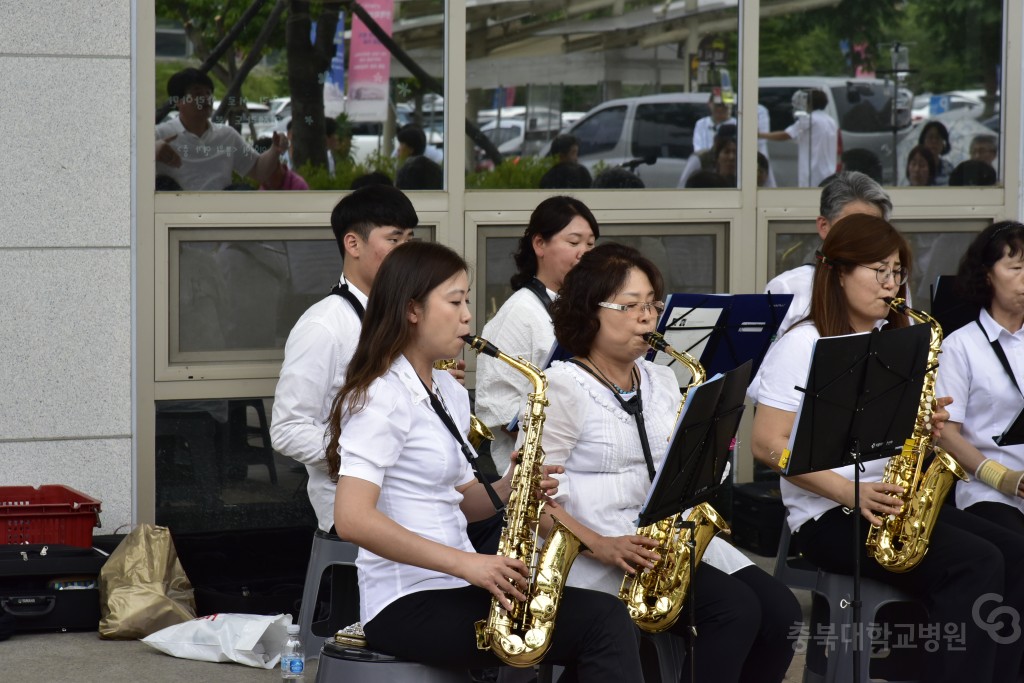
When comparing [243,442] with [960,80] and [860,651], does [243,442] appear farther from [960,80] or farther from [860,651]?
[960,80]

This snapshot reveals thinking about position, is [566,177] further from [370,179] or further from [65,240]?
[65,240]

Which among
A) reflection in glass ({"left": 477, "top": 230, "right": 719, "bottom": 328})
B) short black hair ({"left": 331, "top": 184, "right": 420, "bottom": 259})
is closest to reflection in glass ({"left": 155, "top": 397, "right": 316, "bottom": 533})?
reflection in glass ({"left": 477, "top": 230, "right": 719, "bottom": 328})

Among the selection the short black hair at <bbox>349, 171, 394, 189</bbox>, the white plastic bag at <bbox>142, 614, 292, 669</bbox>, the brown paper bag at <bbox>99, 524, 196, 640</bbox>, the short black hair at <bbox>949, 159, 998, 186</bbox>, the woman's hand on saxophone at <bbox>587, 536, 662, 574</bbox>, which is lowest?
the white plastic bag at <bbox>142, 614, 292, 669</bbox>

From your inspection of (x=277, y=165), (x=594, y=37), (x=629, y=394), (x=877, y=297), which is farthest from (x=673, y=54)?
(x=629, y=394)

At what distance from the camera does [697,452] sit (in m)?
3.59

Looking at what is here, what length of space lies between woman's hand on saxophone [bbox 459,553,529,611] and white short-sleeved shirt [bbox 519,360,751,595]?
62 centimetres

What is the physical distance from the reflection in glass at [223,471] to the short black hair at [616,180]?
74.1 inches

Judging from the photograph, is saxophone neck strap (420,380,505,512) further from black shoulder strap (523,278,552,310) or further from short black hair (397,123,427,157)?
short black hair (397,123,427,157)

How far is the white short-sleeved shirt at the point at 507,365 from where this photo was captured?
4699 millimetres

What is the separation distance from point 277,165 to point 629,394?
2513 millimetres

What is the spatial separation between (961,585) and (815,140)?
305 cm

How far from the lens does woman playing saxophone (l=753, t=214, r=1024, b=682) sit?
4285mm

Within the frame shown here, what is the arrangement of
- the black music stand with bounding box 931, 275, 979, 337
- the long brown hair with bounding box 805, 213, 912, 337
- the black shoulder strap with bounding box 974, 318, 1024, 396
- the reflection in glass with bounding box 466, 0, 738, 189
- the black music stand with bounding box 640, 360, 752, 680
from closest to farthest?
the black music stand with bounding box 640, 360, 752, 680 → the long brown hair with bounding box 805, 213, 912, 337 → the black shoulder strap with bounding box 974, 318, 1024, 396 → the black music stand with bounding box 931, 275, 979, 337 → the reflection in glass with bounding box 466, 0, 738, 189

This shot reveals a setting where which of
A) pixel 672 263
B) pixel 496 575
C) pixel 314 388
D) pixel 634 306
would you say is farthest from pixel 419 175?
pixel 496 575
